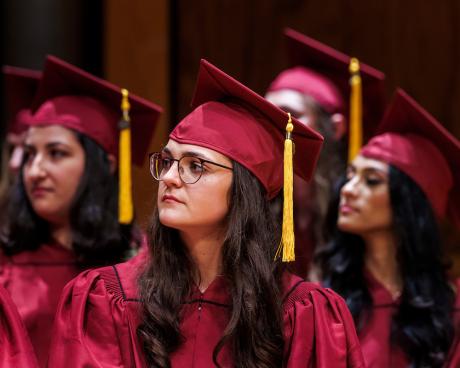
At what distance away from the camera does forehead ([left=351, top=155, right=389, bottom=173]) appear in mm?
3295

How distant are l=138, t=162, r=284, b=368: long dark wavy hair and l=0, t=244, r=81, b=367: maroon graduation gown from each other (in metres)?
0.77

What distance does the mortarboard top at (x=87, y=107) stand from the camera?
10.9ft

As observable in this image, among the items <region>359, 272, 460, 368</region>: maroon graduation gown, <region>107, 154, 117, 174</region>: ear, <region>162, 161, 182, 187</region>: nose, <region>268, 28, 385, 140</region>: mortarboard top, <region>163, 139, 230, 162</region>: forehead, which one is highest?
<region>268, 28, 385, 140</region>: mortarboard top

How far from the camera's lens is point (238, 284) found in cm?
250

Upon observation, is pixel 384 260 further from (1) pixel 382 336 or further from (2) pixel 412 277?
(1) pixel 382 336

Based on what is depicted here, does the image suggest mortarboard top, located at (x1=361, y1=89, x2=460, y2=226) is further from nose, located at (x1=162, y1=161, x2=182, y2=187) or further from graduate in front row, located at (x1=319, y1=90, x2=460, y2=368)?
nose, located at (x1=162, y1=161, x2=182, y2=187)

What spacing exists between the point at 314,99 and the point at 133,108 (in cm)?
103

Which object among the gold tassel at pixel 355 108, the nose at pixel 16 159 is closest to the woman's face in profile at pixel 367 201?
the gold tassel at pixel 355 108

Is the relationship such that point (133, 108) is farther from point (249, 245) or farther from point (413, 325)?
point (413, 325)

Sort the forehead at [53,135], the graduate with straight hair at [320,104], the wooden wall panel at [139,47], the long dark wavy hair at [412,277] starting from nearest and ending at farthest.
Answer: the long dark wavy hair at [412,277], the forehead at [53,135], the graduate with straight hair at [320,104], the wooden wall panel at [139,47]

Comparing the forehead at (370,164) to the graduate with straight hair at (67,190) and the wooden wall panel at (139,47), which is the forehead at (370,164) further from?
the wooden wall panel at (139,47)

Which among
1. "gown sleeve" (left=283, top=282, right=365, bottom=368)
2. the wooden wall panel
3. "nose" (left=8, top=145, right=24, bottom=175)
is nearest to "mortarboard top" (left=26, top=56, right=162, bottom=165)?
"nose" (left=8, top=145, right=24, bottom=175)

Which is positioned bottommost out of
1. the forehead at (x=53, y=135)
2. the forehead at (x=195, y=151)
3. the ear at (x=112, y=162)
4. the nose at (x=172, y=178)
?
the nose at (x=172, y=178)

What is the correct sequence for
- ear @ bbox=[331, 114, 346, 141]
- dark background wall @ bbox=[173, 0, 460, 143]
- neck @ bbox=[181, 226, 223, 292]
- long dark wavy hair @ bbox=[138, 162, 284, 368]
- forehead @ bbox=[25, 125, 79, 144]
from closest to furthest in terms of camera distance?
1. long dark wavy hair @ bbox=[138, 162, 284, 368]
2. neck @ bbox=[181, 226, 223, 292]
3. forehead @ bbox=[25, 125, 79, 144]
4. ear @ bbox=[331, 114, 346, 141]
5. dark background wall @ bbox=[173, 0, 460, 143]
